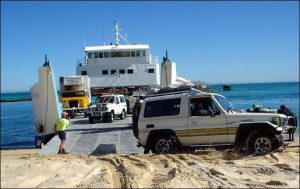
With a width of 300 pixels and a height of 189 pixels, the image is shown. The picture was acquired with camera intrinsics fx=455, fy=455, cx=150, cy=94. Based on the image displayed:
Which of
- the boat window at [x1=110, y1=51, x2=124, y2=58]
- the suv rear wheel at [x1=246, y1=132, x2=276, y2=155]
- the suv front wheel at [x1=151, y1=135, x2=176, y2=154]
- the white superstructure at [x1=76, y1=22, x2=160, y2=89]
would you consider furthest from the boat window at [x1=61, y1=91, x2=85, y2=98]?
the suv rear wheel at [x1=246, y1=132, x2=276, y2=155]

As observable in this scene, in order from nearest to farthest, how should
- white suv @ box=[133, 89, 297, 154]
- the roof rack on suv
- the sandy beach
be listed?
the sandy beach → white suv @ box=[133, 89, 297, 154] → the roof rack on suv

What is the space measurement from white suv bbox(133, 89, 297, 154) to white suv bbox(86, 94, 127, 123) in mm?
13648

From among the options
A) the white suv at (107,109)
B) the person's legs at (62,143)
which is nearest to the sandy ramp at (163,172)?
the person's legs at (62,143)

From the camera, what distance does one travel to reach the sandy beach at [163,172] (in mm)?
8742

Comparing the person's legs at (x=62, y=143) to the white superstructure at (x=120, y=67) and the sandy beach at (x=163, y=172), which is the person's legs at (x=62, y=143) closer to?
the sandy beach at (x=163, y=172)

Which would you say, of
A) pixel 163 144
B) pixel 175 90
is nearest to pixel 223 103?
pixel 175 90

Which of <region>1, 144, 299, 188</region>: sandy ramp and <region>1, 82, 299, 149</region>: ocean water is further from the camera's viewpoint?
<region>1, 82, 299, 149</region>: ocean water

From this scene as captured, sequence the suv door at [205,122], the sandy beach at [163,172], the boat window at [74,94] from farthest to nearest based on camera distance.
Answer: the boat window at [74,94] → the suv door at [205,122] → the sandy beach at [163,172]

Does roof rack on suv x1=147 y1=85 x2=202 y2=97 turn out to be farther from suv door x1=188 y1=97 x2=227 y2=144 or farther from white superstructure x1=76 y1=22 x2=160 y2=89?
white superstructure x1=76 y1=22 x2=160 y2=89

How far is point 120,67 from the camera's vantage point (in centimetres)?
4478

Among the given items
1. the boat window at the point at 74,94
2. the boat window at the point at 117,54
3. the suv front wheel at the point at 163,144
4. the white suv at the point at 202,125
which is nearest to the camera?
the white suv at the point at 202,125

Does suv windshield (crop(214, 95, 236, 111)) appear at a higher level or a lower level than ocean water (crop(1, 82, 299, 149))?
higher

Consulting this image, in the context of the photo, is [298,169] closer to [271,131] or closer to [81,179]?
[271,131]

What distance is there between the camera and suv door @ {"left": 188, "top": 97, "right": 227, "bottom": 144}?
12883 mm
